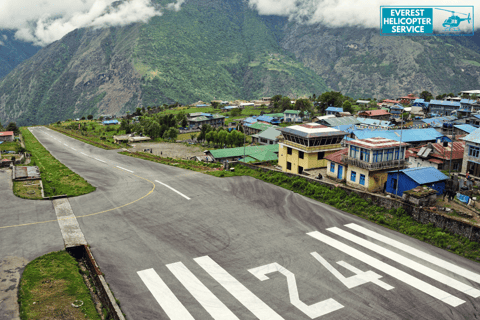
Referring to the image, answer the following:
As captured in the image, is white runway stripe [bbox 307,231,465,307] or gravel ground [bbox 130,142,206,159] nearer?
white runway stripe [bbox 307,231,465,307]

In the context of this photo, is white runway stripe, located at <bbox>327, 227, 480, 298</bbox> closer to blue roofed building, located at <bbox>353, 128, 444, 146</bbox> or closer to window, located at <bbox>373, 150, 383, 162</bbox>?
window, located at <bbox>373, 150, 383, 162</bbox>

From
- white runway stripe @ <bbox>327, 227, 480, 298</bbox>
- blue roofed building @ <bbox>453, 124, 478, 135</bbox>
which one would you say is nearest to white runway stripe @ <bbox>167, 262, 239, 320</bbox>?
white runway stripe @ <bbox>327, 227, 480, 298</bbox>

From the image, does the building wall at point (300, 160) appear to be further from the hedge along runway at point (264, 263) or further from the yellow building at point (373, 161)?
the hedge along runway at point (264, 263)

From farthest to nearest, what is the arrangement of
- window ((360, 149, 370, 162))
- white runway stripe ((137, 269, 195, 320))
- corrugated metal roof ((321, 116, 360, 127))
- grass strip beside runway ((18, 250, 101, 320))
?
1. corrugated metal roof ((321, 116, 360, 127))
2. window ((360, 149, 370, 162))
3. white runway stripe ((137, 269, 195, 320))
4. grass strip beside runway ((18, 250, 101, 320))

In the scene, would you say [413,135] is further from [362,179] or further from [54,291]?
[54,291]

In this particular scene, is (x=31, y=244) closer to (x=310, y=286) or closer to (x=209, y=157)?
(x=310, y=286)

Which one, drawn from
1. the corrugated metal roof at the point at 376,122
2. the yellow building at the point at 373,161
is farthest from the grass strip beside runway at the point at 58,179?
the corrugated metal roof at the point at 376,122

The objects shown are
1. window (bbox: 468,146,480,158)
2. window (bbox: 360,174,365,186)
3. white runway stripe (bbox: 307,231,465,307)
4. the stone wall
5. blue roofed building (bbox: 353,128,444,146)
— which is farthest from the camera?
blue roofed building (bbox: 353,128,444,146)

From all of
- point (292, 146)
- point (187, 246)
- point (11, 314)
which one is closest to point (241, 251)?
point (187, 246)
